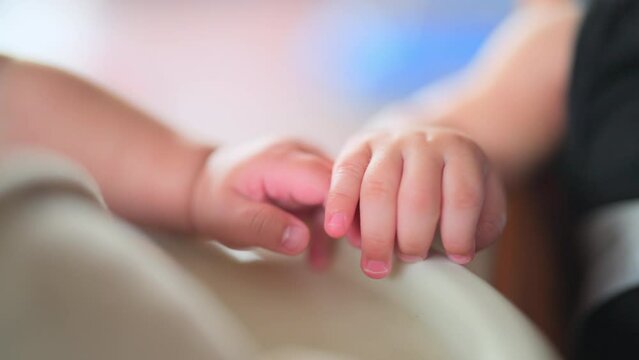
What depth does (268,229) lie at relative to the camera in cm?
29

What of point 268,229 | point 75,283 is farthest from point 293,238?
point 75,283

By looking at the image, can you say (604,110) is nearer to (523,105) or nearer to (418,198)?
(523,105)

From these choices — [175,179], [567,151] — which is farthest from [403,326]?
[567,151]

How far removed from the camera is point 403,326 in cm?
26

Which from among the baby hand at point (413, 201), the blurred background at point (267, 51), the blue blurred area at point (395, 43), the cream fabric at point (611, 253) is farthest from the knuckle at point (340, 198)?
the blue blurred area at point (395, 43)

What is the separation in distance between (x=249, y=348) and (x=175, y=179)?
92 mm

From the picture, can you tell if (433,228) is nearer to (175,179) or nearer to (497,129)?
(175,179)

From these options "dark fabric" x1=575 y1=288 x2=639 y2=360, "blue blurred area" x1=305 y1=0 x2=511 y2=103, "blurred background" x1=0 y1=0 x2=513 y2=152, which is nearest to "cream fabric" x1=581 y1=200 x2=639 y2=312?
"dark fabric" x1=575 y1=288 x2=639 y2=360

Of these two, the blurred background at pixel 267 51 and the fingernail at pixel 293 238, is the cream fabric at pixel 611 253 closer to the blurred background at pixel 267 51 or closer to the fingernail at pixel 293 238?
the fingernail at pixel 293 238

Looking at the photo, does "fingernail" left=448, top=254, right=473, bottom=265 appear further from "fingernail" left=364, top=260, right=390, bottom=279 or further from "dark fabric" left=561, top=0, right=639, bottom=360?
"dark fabric" left=561, top=0, right=639, bottom=360

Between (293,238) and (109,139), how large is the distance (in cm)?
9

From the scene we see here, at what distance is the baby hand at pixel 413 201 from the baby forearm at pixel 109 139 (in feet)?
0.26

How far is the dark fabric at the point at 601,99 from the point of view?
43 cm

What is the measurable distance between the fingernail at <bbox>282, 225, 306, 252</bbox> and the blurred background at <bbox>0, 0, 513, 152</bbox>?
489mm
